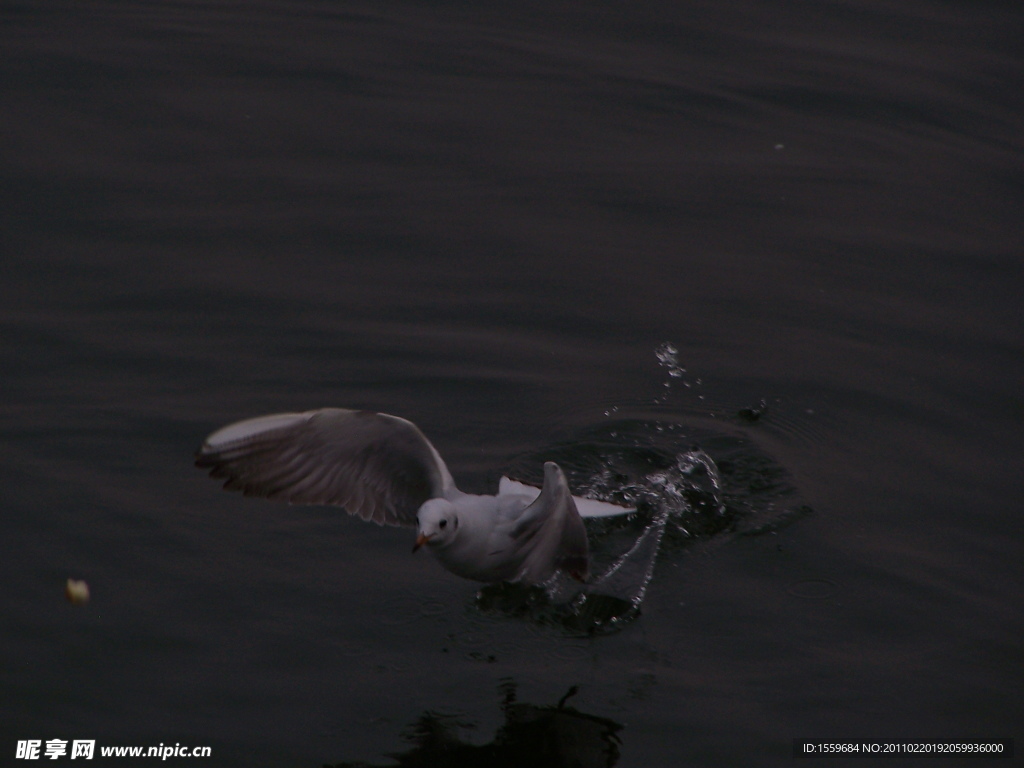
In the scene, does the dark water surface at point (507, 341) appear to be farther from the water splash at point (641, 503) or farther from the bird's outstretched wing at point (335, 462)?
the bird's outstretched wing at point (335, 462)

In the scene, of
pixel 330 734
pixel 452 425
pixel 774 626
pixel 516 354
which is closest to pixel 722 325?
pixel 516 354

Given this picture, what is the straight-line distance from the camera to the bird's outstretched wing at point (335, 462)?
228 inches

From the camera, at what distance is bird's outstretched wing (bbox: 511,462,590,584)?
18.1 feet

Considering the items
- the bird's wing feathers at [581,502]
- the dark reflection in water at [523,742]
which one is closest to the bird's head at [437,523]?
the bird's wing feathers at [581,502]

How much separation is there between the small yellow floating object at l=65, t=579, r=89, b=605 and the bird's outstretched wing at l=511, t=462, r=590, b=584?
1.97 meters

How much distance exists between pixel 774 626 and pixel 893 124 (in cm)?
646

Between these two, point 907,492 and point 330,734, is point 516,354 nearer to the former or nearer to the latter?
point 907,492

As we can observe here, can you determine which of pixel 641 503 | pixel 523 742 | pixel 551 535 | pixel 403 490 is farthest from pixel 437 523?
pixel 641 503

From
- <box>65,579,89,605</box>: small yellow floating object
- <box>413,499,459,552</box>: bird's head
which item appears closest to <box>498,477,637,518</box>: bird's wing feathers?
<box>413,499,459,552</box>: bird's head

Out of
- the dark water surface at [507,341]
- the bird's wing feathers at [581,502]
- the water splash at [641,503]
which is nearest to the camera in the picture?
the dark water surface at [507,341]

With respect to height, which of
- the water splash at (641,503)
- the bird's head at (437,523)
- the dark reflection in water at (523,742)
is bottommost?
the dark reflection in water at (523,742)

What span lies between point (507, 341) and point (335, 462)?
6.86 feet

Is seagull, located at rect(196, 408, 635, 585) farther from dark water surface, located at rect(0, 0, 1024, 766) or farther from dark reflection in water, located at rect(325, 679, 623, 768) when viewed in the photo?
dark reflection in water, located at rect(325, 679, 623, 768)

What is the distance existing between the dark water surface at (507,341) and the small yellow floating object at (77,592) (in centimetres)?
5
